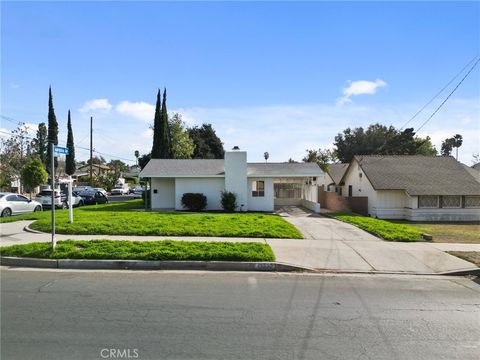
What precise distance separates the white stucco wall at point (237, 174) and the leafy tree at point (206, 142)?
33894 millimetres

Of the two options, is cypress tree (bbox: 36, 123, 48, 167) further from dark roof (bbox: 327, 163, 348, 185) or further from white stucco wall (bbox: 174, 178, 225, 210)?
dark roof (bbox: 327, 163, 348, 185)

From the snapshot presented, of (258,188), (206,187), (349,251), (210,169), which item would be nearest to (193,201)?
(206,187)

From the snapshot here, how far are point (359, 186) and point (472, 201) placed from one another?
7.46 metres

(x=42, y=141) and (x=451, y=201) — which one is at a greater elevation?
(x=42, y=141)

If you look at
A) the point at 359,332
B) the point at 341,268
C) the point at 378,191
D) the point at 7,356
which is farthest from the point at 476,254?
the point at 378,191

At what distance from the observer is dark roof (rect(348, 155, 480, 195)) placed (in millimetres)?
24188

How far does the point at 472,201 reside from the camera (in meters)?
24.4

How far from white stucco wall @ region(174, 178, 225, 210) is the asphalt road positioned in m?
16.6

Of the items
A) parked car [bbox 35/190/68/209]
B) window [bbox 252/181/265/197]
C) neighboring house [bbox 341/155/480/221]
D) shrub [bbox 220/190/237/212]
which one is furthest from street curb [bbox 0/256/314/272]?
parked car [bbox 35/190/68/209]

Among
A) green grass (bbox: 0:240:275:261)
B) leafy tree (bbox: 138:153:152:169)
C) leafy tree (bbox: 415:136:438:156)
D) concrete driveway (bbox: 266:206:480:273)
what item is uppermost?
leafy tree (bbox: 415:136:438:156)

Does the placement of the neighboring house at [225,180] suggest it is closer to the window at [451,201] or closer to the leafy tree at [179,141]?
the window at [451,201]

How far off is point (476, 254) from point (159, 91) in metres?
34.9

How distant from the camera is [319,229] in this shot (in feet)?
50.7

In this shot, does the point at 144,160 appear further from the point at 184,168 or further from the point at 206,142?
the point at 184,168
